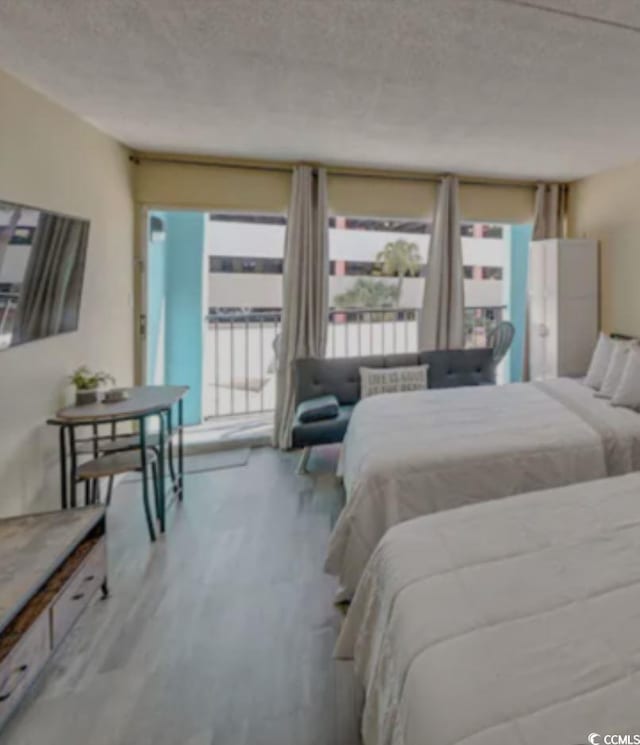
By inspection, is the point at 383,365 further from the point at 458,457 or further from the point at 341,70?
the point at 341,70

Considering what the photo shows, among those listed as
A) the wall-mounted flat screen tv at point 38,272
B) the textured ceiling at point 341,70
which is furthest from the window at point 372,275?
the wall-mounted flat screen tv at point 38,272

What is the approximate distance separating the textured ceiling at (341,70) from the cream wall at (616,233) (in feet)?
2.23

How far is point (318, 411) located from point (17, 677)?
2.37m

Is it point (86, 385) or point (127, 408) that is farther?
point (86, 385)

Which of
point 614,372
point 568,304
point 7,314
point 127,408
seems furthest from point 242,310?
point 614,372

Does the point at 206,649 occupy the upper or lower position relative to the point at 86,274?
lower

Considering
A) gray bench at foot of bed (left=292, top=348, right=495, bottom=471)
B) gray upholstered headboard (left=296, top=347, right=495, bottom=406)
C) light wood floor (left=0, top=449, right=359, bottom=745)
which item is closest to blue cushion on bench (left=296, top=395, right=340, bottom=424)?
gray bench at foot of bed (left=292, top=348, right=495, bottom=471)

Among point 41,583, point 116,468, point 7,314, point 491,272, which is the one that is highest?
point 491,272

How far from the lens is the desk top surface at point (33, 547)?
154cm

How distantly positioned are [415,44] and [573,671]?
225 cm

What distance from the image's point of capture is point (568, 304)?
4.33 metres

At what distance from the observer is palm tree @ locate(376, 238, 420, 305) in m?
4.92

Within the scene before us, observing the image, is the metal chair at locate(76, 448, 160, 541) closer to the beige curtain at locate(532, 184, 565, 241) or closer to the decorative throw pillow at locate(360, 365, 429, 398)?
the decorative throw pillow at locate(360, 365, 429, 398)

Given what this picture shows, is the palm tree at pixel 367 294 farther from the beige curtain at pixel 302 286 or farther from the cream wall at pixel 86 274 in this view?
the cream wall at pixel 86 274
